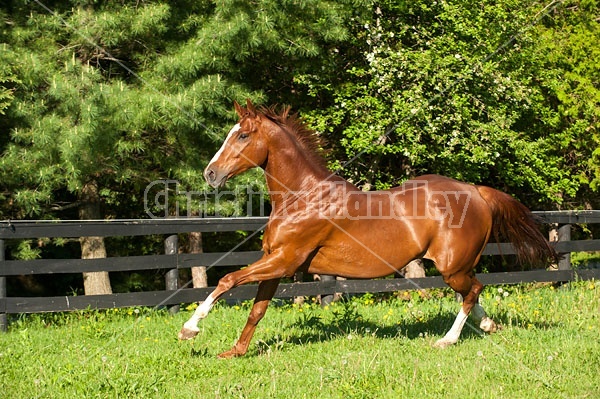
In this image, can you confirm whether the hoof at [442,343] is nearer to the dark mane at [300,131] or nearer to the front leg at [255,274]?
the front leg at [255,274]

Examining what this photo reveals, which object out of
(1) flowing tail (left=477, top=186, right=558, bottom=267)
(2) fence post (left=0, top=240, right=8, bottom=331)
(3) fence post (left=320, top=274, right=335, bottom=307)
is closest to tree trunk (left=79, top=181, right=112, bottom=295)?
(2) fence post (left=0, top=240, right=8, bottom=331)

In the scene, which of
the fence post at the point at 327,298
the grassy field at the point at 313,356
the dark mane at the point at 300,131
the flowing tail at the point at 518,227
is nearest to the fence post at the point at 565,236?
the grassy field at the point at 313,356

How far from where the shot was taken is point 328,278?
9398 millimetres

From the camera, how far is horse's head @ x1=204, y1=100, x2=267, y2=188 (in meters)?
6.09

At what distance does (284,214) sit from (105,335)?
2.43 metres

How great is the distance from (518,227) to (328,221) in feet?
8.06

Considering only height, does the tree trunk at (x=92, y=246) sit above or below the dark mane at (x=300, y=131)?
below

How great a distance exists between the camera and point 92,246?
1268 centimetres

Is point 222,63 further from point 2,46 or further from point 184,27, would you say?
point 2,46

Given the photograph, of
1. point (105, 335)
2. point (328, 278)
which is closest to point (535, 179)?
point (328, 278)

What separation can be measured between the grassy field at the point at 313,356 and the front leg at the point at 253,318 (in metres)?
0.12

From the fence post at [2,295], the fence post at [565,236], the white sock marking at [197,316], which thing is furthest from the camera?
the fence post at [565,236]

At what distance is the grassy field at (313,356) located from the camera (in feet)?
15.7

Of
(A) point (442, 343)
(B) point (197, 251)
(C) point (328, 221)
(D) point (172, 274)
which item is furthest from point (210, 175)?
(B) point (197, 251)
